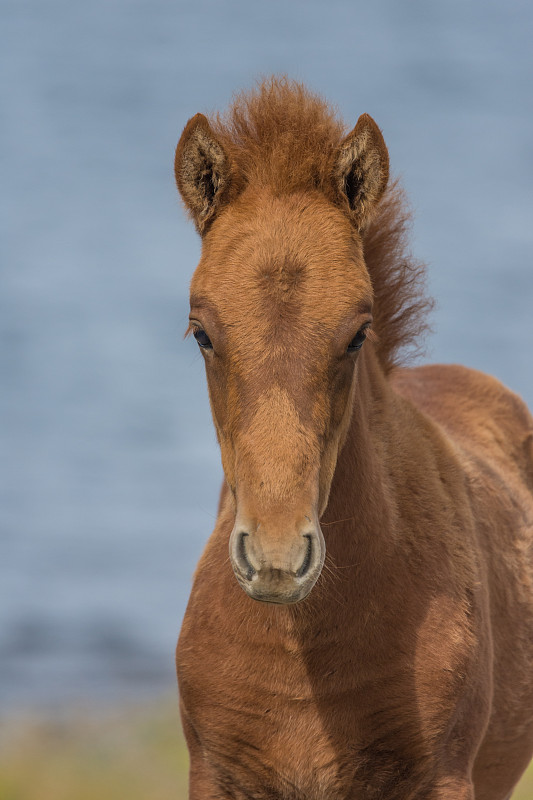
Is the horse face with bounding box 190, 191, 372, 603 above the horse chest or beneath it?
above

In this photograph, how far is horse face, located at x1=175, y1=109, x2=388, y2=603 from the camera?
334cm

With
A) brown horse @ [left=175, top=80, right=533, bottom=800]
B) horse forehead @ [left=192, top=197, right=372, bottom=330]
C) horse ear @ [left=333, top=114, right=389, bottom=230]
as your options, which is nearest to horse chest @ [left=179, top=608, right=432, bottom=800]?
brown horse @ [left=175, top=80, right=533, bottom=800]

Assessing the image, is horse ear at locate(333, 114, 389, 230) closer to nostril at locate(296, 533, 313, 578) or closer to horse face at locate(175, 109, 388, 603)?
horse face at locate(175, 109, 388, 603)

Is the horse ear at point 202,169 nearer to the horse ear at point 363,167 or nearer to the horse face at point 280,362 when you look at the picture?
the horse face at point 280,362

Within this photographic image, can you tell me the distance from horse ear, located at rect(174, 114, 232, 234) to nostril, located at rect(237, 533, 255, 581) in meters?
1.38

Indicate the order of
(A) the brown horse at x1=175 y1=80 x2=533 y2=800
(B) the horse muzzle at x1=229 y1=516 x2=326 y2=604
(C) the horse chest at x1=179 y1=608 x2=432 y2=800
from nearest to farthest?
(B) the horse muzzle at x1=229 y1=516 x2=326 y2=604 < (A) the brown horse at x1=175 y1=80 x2=533 y2=800 < (C) the horse chest at x1=179 y1=608 x2=432 y2=800

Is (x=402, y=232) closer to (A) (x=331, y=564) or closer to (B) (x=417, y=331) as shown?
(B) (x=417, y=331)

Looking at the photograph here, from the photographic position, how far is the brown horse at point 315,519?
11.6ft

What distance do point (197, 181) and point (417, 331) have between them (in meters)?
1.64

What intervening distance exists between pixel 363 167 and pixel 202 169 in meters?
0.62

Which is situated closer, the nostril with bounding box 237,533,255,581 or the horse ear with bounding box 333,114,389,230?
the nostril with bounding box 237,533,255,581

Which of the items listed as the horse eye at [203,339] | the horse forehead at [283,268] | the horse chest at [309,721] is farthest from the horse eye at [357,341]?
the horse chest at [309,721]

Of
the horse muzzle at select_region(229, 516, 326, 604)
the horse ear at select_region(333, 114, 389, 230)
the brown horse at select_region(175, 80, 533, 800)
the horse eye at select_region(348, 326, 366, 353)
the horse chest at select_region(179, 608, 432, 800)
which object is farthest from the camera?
the horse chest at select_region(179, 608, 432, 800)

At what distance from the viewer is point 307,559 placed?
10.9 feet
